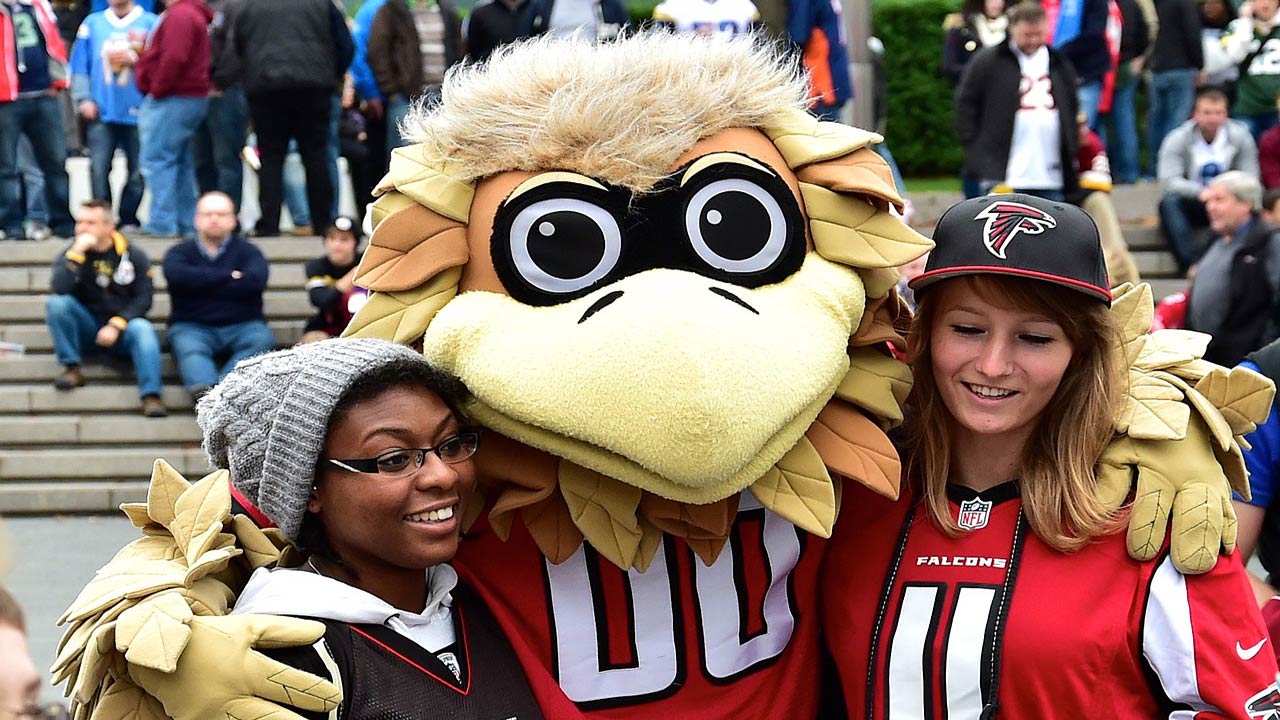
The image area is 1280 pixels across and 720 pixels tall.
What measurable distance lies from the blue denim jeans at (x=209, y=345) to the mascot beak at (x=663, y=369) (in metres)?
6.73

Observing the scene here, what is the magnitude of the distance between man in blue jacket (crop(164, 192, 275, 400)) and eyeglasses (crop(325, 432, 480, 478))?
6622 mm

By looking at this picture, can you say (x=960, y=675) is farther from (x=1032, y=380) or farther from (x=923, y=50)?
(x=923, y=50)

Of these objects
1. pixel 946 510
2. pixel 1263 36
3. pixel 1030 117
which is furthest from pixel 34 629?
pixel 1263 36

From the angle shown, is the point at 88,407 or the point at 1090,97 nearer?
the point at 88,407

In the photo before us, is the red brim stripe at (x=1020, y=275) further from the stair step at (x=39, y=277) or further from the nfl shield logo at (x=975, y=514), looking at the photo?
the stair step at (x=39, y=277)

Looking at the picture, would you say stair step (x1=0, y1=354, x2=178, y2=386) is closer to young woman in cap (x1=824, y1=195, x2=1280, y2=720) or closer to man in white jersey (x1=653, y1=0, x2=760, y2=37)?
man in white jersey (x1=653, y1=0, x2=760, y2=37)

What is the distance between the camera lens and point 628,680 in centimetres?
296

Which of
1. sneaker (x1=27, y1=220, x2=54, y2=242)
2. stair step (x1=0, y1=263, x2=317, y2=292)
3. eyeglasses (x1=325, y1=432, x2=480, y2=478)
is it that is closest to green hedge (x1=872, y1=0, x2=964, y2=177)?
stair step (x1=0, y1=263, x2=317, y2=292)

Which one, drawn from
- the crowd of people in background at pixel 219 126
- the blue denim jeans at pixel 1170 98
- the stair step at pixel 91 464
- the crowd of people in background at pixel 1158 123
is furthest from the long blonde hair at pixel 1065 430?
the blue denim jeans at pixel 1170 98

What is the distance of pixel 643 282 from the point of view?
2648 millimetres

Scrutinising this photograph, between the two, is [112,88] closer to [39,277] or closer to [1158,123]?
[39,277]

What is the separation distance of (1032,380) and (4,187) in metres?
9.63

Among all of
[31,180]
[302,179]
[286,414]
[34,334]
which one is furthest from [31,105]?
[286,414]

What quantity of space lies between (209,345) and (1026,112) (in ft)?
16.7
